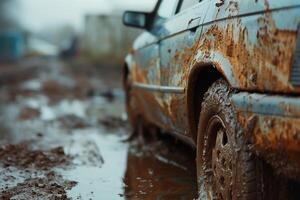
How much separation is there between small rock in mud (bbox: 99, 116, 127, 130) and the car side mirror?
2524 mm

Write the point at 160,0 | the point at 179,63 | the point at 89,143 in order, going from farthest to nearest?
1. the point at 89,143
2. the point at 160,0
3. the point at 179,63

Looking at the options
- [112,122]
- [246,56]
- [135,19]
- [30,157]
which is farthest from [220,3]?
[112,122]

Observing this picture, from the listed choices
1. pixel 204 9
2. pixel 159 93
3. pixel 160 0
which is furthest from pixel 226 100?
pixel 160 0

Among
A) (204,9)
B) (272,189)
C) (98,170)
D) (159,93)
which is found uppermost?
(204,9)

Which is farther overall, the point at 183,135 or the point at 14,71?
the point at 14,71

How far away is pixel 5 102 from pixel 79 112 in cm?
294

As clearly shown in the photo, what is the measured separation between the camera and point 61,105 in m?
12.6

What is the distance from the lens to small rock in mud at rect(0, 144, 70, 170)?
5.54 metres

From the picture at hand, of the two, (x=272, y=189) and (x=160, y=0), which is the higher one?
(x=160, y=0)

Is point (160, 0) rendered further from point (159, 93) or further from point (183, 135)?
point (183, 135)

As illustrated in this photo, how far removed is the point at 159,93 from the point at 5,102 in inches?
342

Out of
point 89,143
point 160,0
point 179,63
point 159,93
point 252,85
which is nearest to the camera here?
point 252,85

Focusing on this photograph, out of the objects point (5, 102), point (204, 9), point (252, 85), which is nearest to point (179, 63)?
point (204, 9)

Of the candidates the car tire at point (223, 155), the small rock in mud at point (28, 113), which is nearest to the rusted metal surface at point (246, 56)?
the car tire at point (223, 155)
